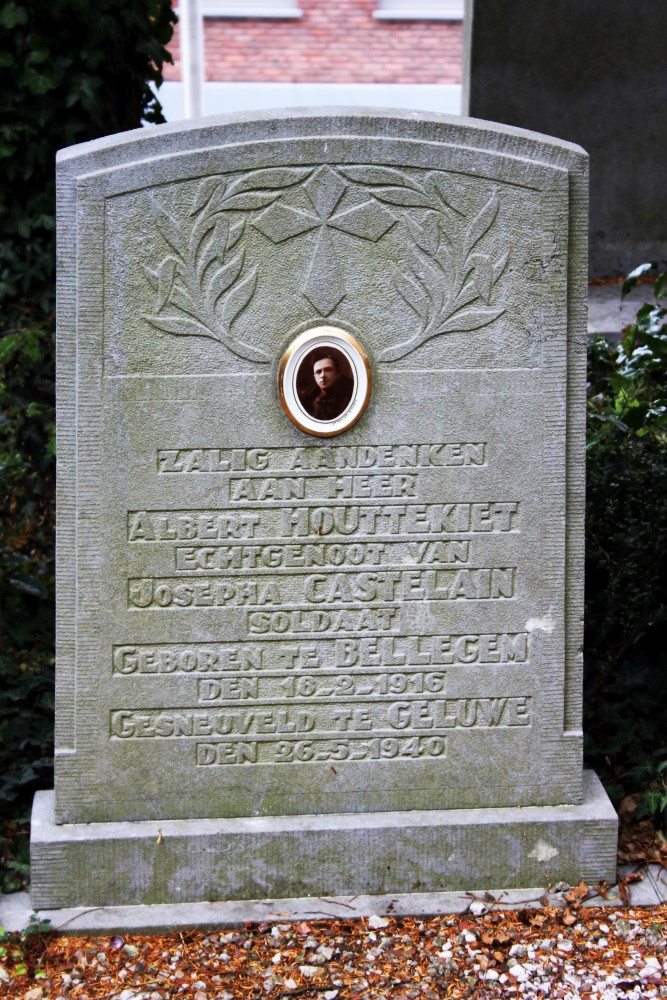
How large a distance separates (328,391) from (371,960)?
1481 millimetres

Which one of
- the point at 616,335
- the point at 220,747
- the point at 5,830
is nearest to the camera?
the point at 220,747

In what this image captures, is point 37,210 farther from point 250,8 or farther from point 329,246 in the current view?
point 250,8

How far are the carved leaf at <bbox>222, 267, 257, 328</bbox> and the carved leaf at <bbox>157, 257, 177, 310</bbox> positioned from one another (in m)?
0.15

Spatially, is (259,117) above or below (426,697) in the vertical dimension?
above

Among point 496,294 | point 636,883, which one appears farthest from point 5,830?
point 496,294

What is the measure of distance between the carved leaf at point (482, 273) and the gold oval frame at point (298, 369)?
357 millimetres

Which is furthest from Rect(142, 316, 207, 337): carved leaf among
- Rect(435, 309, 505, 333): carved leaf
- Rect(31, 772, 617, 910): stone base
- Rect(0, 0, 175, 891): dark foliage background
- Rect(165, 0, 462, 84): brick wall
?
Rect(165, 0, 462, 84): brick wall

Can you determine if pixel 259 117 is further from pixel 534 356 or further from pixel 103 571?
pixel 103 571

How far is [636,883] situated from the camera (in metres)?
3.65

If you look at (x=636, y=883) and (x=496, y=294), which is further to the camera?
(x=636, y=883)

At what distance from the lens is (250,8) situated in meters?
16.4

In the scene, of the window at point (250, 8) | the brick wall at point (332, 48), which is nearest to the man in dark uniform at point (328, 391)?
the brick wall at point (332, 48)

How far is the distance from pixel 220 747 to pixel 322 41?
14503 mm

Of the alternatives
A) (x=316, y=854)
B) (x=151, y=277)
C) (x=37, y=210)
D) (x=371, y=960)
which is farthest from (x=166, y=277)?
(x=37, y=210)
